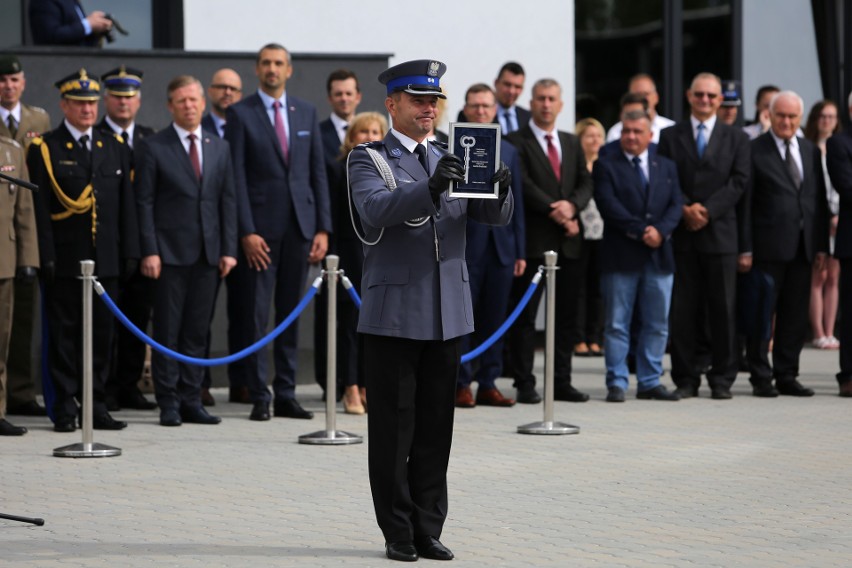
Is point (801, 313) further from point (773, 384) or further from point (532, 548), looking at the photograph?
point (532, 548)

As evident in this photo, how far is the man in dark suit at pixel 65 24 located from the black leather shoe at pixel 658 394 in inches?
198

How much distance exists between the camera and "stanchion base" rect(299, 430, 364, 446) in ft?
31.3

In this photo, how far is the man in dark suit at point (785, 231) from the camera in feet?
39.7

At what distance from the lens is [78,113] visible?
33.9 feet

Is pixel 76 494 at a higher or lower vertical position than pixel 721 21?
lower

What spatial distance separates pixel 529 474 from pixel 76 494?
2.30 metres

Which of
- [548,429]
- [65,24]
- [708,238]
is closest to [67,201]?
[65,24]

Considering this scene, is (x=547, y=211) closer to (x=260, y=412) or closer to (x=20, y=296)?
(x=260, y=412)

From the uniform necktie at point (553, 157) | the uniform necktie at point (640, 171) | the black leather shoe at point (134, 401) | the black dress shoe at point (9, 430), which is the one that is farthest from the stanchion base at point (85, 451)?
the uniform necktie at point (640, 171)

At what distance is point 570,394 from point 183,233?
121 inches

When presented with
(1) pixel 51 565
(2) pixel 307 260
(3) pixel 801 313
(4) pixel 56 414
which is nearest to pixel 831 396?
(3) pixel 801 313

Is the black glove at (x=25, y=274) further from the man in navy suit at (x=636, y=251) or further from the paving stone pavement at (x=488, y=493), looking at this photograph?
the man in navy suit at (x=636, y=251)

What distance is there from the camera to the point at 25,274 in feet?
32.9

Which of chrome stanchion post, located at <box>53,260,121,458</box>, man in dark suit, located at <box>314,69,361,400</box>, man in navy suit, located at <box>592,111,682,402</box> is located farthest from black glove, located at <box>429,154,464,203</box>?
man in navy suit, located at <box>592,111,682,402</box>
